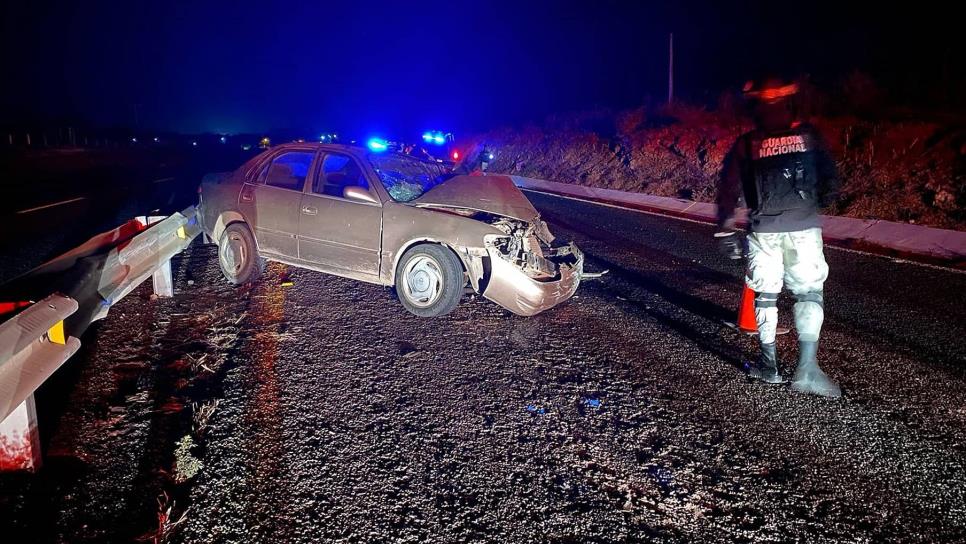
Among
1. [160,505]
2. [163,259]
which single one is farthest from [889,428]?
[163,259]

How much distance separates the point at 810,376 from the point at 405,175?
4179 mm

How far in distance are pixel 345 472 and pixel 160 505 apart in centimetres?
86

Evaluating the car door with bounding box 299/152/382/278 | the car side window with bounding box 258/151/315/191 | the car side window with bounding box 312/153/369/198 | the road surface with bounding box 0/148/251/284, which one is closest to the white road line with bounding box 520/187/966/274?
the car door with bounding box 299/152/382/278

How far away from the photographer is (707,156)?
56.6ft

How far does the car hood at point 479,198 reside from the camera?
5.68m

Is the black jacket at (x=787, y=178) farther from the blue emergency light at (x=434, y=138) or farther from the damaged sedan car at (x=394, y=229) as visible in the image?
the blue emergency light at (x=434, y=138)

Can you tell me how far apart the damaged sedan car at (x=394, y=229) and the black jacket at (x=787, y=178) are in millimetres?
1900

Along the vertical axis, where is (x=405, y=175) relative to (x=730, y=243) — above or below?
above

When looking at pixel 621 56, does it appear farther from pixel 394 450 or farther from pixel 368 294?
pixel 394 450

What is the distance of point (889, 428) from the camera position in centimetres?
372

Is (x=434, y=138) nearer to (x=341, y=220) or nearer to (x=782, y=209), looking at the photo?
(x=341, y=220)

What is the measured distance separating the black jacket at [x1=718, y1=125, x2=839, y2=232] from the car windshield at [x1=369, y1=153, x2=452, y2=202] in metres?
3.13

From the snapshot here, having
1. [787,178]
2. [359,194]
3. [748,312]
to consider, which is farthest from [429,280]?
[787,178]

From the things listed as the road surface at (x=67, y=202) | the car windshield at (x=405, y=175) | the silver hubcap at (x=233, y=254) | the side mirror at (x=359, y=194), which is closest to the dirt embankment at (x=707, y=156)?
the car windshield at (x=405, y=175)
